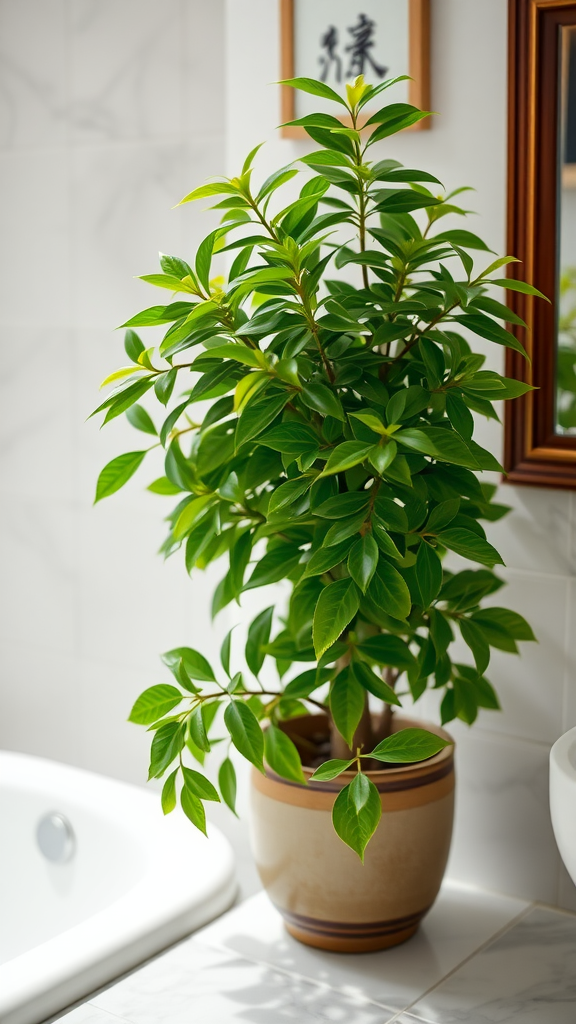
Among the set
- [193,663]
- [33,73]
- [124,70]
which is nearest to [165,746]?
[193,663]

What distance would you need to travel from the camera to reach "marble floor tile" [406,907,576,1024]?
1.17 metres

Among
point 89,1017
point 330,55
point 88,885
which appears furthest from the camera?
point 88,885

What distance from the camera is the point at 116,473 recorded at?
1159 mm

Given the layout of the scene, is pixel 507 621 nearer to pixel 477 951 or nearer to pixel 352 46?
pixel 477 951

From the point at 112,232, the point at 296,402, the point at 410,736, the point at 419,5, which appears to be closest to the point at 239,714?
the point at 410,736

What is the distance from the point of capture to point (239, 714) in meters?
1.09

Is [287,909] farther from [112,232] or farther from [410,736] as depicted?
[112,232]

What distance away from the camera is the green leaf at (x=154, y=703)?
1123mm

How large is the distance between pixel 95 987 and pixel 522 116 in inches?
42.6

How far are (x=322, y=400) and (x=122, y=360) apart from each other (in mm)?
877

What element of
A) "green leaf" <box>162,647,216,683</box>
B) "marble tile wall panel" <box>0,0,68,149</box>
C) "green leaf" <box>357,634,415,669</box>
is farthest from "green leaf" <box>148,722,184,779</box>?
"marble tile wall panel" <box>0,0,68,149</box>

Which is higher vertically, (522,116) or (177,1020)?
(522,116)

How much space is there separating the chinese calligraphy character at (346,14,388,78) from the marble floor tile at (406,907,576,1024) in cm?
105

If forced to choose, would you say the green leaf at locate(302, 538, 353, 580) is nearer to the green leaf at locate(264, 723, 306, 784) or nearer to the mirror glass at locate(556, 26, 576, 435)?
the green leaf at locate(264, 723, 306, 784)
